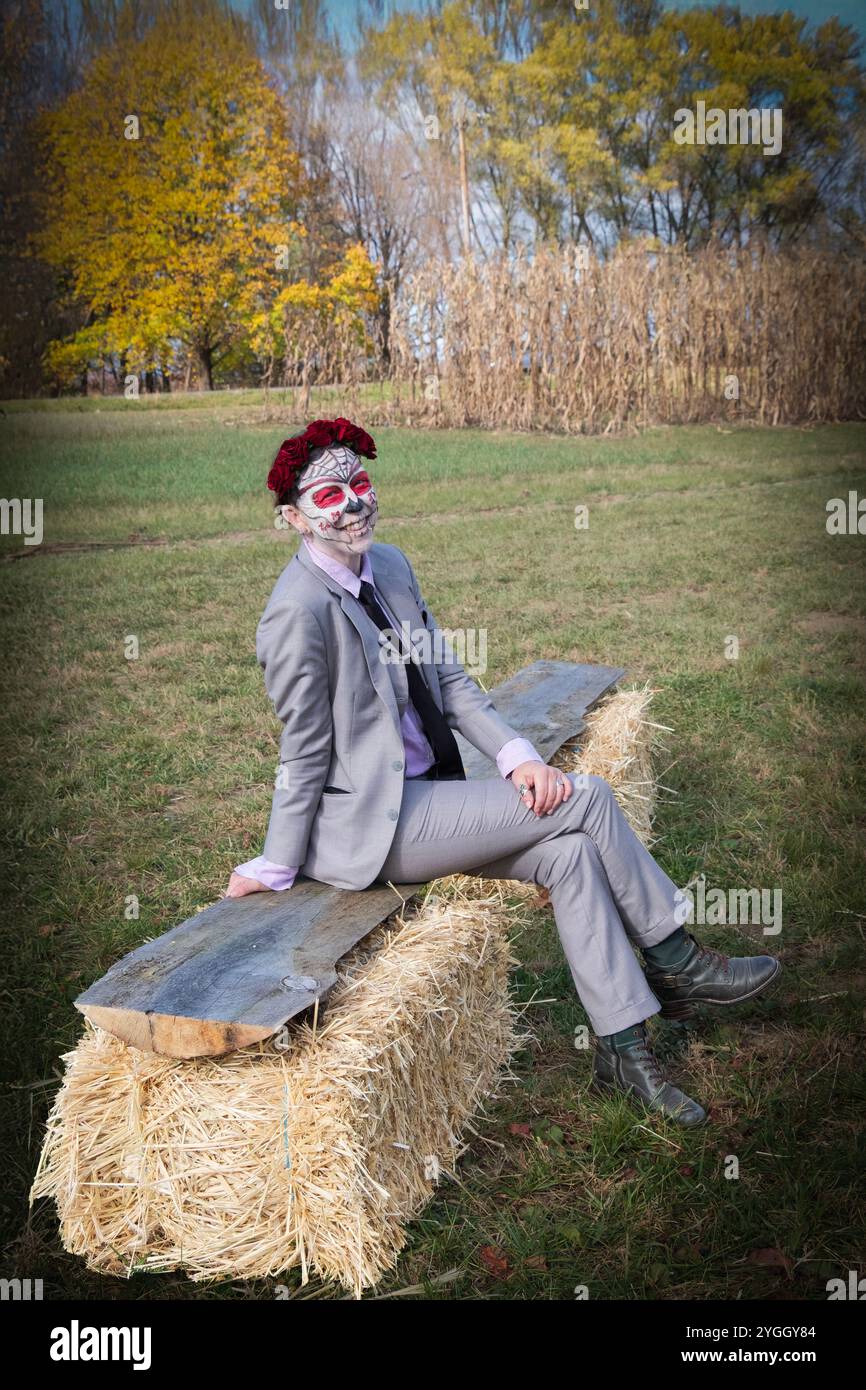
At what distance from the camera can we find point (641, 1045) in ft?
8.96

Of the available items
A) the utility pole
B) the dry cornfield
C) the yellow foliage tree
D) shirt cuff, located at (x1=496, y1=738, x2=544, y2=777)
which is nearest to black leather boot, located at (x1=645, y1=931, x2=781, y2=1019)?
shirt cuff, located at (x1=496, y1=738, x2=544, y2=777)

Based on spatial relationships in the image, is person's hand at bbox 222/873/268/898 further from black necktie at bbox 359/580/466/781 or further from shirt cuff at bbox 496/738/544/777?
shirt cuff at bbox 496/738/544/777

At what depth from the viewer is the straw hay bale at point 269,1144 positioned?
2242 millimetres

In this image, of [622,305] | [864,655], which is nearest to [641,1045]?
[864,655]

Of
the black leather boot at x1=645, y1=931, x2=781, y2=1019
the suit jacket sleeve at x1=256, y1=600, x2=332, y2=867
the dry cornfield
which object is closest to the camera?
the suit jacket sleeve at x1=256, y1=600, x2=332, y2=867

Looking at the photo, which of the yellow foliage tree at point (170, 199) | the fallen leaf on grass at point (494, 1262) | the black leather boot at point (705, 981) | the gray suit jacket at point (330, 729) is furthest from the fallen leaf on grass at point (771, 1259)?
the yellow foliage tree at point (170, 199)

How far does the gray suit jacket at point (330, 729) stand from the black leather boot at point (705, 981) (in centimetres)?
83

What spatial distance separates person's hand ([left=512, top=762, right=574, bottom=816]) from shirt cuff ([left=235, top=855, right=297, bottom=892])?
60 centimetres

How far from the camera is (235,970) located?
7.77ft

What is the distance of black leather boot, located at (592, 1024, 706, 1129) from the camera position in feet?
8.95

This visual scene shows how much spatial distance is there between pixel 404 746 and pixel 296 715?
39 centimetres

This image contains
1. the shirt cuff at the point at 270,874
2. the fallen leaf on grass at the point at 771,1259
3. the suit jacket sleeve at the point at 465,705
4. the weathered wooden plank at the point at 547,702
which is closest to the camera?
the fallen leaf on grass at the point at 771,1259

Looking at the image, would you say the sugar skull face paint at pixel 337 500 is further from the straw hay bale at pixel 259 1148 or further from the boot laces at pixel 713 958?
the boot laces at pixel 713 958

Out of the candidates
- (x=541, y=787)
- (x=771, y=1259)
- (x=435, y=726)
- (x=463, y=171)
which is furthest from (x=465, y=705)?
(x=463, y=171)
